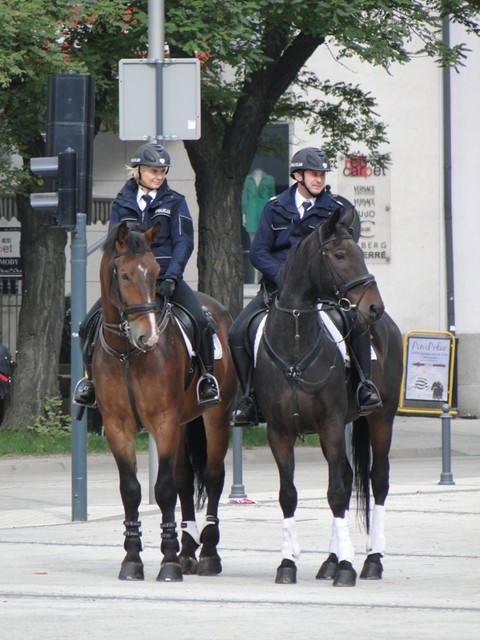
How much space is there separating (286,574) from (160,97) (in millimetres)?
6561

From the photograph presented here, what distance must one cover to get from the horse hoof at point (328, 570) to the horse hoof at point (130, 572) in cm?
115

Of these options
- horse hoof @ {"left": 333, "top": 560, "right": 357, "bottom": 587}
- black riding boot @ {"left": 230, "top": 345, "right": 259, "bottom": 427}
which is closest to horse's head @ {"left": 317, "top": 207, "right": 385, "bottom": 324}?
black riding boot @ {"left": 230, "top": 345, "right": 259, "bottom": 427}

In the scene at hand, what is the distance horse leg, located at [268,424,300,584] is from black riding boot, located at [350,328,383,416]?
0.57 m

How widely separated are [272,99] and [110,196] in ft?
23.8

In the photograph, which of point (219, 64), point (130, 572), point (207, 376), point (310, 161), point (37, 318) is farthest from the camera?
point (37, 318)

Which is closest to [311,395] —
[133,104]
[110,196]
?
[133,104]

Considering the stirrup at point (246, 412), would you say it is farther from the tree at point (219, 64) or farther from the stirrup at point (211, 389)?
the tree at point (219, 64)

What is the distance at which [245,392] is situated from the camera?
10.6 m

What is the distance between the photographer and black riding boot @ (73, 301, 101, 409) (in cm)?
1087

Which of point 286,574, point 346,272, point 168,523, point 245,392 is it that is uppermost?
point 346,272

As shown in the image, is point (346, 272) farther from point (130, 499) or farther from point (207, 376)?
point (130, 499)

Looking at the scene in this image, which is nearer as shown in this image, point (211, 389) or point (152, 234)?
point (152, 234)

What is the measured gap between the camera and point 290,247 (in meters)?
10.8

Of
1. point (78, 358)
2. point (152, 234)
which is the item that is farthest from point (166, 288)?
point (78, 358)
